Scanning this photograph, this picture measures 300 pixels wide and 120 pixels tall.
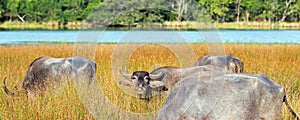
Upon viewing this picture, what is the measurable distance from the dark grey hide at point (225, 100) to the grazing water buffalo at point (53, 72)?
3.24 metres

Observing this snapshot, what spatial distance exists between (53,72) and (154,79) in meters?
1.43

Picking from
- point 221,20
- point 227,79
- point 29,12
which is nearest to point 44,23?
point 29,12

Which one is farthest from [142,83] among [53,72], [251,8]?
[251,8]

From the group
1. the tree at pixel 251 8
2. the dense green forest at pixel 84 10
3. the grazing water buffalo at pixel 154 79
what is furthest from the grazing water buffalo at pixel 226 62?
the tree at pixel 251 8

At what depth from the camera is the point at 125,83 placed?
20.2 ft

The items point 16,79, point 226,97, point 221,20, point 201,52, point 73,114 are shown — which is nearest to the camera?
point 226,97

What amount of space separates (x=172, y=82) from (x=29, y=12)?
45.9m

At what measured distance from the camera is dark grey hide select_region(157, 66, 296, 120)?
12.2 ft

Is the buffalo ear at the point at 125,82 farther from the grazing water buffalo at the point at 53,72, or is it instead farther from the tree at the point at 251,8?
the tree at the point at 251,8

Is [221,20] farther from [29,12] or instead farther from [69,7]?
[29,12]

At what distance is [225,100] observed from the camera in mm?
3740

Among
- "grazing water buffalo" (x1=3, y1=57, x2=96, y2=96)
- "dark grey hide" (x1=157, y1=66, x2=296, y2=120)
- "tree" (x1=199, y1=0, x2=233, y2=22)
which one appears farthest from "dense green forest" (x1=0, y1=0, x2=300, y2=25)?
"dark grey hide" (x1=157, y1=66, x2=296, y2=120)

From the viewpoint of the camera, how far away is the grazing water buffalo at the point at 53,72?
6695 mm

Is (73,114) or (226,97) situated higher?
(226,97)
